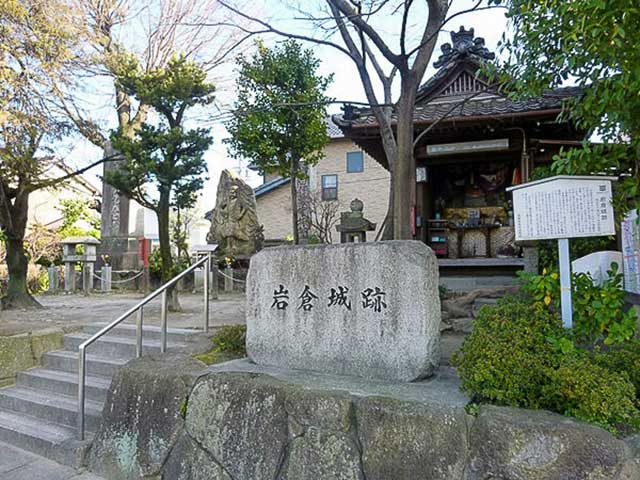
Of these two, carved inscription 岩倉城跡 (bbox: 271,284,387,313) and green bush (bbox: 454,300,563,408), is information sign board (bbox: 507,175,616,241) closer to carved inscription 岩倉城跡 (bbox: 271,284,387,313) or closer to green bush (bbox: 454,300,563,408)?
green bush (bbox: 454,300,563,408)

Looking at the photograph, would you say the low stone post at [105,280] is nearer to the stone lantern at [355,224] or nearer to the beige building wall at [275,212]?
the stone lantern at [355,224]

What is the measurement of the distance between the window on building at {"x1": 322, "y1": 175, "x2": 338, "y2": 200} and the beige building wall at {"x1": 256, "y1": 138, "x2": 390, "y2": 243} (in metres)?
0.16

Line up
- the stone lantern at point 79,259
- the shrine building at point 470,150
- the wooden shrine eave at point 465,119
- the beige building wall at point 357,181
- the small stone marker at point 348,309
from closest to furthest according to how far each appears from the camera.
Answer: the small stone marker at point 348,309 → the wooden shrine eave at point 465,119 → the shrine building at point 470,150 → the stone lantern at point 79,259 → the beige building wall at point 357,181

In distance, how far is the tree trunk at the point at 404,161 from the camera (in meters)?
6.68

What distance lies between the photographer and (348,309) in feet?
13.0

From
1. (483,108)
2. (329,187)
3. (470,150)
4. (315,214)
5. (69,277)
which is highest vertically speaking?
(329,187)

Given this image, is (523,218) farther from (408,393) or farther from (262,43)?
(262,43)

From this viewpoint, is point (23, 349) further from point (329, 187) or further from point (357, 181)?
point (357, 181)

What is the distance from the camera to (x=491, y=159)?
10.4m

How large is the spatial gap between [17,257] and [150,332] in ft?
18.8

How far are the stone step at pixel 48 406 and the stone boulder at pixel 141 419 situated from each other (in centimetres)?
69

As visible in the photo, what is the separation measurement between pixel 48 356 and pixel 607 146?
678 centimetres

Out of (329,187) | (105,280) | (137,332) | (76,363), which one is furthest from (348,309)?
(329,187)

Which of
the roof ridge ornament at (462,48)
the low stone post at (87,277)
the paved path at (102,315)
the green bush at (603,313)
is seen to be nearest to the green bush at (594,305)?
the green bush at (603,313)
